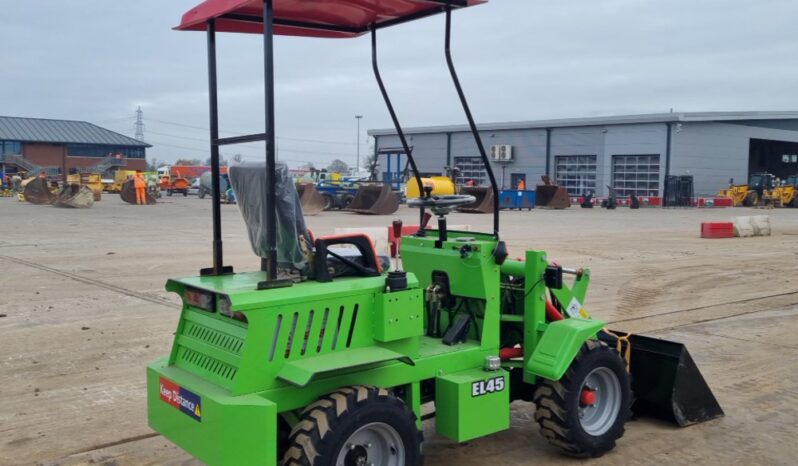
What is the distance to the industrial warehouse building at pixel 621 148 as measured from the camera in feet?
150

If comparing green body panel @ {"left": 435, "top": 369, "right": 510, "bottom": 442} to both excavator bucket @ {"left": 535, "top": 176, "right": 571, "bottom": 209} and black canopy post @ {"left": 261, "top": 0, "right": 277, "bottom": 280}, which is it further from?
excavator bucket @ {"left": 535, "top": 176, "right": 571, "bottom": 209}

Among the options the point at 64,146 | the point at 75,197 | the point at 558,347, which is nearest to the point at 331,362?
the point at 558,347

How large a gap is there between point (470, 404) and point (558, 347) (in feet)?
2.24

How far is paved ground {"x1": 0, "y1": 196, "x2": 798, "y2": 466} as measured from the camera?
187 inches

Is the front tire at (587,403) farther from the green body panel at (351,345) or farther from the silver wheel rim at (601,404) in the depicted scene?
the green body panel at (351,345)

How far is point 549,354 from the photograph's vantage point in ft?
14.5

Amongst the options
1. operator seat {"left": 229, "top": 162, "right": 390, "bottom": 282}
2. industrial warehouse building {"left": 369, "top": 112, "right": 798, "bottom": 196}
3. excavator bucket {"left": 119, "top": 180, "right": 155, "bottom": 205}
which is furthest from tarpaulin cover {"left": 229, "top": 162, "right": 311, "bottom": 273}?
industrial warehouse building {"left": 369, "top": 112, "right": 798, "bottom": 196}

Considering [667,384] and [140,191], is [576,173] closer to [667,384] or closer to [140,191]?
[140,191]

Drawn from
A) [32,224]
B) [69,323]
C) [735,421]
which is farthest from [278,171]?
[32,224]

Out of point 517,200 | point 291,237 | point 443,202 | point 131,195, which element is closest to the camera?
point 291,237

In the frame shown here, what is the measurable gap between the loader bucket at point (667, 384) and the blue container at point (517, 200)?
104ft

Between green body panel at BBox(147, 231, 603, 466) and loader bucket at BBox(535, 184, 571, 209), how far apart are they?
35.6 metres

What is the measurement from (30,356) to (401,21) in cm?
474

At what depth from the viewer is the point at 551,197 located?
39.8 meters
